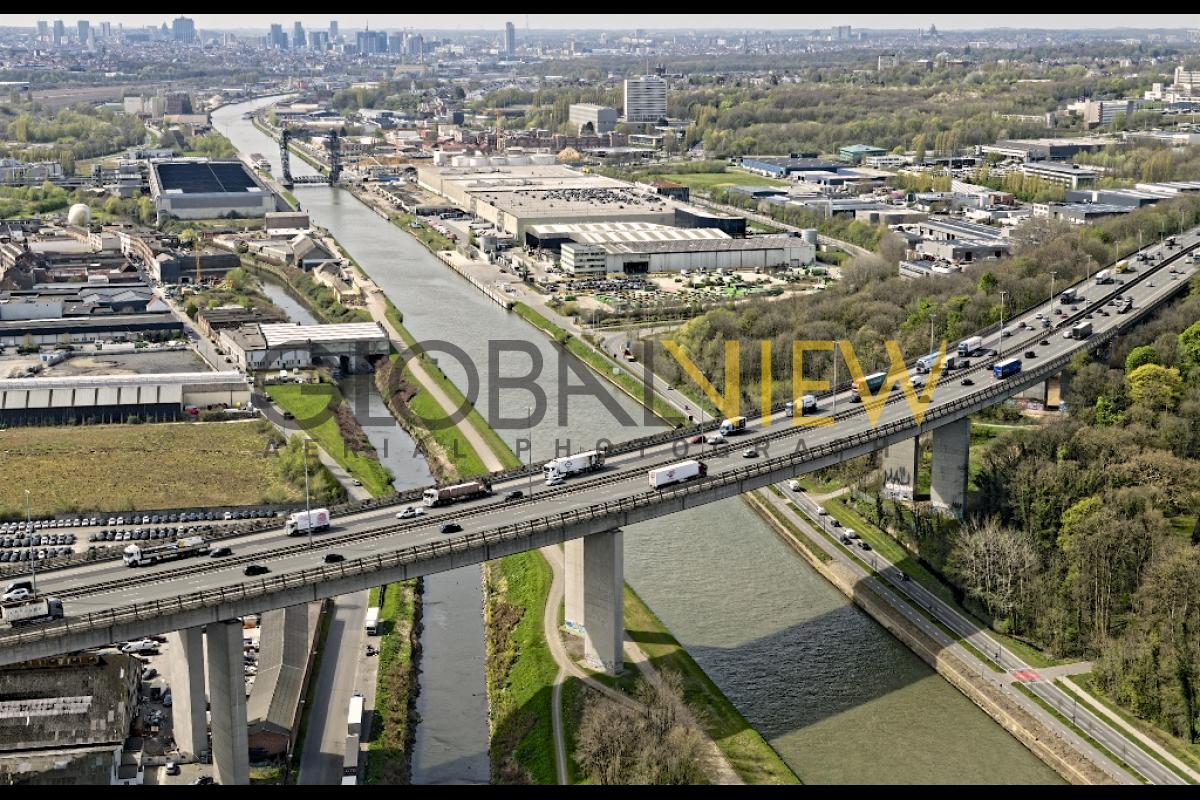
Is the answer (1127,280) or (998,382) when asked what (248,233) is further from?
(998,382)

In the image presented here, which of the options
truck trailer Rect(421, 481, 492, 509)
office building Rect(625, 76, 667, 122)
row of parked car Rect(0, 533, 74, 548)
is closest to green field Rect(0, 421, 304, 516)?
row of parked car Rect(0, 533, 74, 548)

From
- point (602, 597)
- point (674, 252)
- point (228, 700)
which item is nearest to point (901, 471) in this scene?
point (602, 597)

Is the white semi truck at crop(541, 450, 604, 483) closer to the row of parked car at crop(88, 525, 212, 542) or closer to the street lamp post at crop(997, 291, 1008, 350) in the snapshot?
the row of parked car at crop(88, 525, 212, 542)

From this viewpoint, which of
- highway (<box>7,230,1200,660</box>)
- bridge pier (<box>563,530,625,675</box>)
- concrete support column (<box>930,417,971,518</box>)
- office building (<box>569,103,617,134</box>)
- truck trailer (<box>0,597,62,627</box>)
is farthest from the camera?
office building (<box>569,103,617,134</box>)

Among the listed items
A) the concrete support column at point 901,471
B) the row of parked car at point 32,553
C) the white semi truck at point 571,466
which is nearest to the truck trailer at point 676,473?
the white semi truck at point 571,466

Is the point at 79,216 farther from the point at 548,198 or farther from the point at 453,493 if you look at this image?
the point at 453,493

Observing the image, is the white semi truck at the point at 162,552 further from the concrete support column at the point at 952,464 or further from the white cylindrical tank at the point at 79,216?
the white cylindrical tank at the point at 79,216

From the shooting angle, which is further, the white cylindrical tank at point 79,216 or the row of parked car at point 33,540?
the white cylindrical tank at point 79,216
